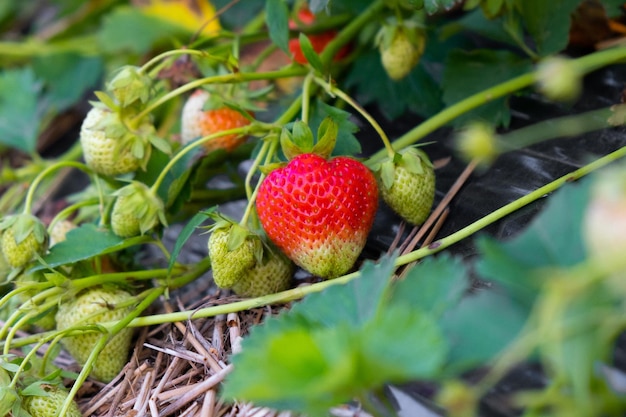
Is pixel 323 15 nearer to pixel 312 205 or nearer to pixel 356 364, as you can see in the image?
pixel 312 205

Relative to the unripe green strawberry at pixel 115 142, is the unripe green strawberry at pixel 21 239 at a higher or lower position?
lower

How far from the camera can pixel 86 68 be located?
5.37ft

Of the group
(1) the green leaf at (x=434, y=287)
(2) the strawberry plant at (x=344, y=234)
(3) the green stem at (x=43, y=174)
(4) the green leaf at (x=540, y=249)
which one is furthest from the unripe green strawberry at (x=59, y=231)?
(4) the green leaf at (x=540, y=249)

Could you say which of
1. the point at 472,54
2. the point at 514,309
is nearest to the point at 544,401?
the point at 514,309

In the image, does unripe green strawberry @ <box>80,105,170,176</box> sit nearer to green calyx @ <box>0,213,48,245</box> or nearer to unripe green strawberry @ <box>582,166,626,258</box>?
green calyx @ <box>0,213,48,245</box>

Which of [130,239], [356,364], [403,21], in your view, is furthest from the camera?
[403,21]

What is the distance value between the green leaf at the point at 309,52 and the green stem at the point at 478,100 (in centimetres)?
14

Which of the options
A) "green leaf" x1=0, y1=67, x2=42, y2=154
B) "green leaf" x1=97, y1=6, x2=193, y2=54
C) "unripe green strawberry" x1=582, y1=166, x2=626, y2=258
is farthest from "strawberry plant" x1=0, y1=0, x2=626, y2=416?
"green leaf" x1=97, y1=6, x2=193, y2=54

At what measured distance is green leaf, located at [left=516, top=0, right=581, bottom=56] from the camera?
1.06 metres

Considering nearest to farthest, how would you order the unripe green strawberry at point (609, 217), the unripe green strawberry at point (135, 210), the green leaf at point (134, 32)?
the unripe green strawberry at point (609, 217) → the unripe green strawberry at point (135, 210) → the green leaf at point (134, 32)

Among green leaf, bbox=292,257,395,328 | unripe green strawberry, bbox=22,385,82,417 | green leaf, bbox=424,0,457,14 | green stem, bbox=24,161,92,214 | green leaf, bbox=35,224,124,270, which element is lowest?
unripe green strawberry, bbox=22,385,82,417

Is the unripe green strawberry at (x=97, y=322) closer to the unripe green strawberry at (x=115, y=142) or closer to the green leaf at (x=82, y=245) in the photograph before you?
the green leaf at (x=82, y=245)

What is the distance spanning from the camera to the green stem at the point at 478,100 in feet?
3.10

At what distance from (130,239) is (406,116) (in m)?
0.48
